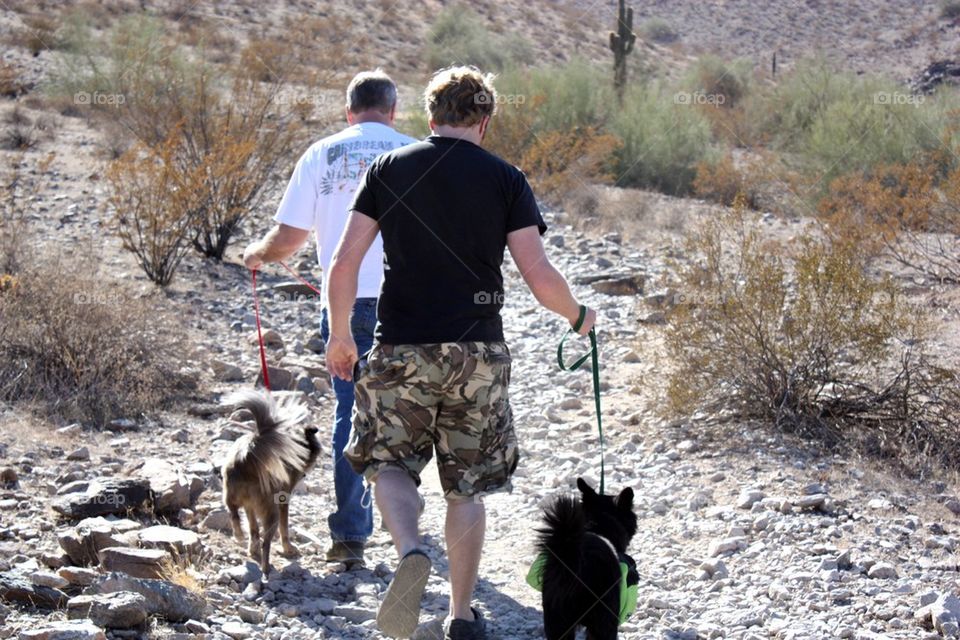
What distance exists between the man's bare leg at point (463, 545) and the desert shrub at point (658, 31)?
Answer: 149ft

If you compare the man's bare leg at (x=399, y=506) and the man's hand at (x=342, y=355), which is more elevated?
the man's hand at (x=342, y=355)

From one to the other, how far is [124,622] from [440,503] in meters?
2.44

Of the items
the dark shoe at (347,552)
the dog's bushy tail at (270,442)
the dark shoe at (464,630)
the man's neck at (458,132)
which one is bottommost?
the dark shoe at (347,552)

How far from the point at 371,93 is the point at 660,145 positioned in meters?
13.3

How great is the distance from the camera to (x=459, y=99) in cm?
355

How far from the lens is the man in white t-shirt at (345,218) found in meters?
4.45

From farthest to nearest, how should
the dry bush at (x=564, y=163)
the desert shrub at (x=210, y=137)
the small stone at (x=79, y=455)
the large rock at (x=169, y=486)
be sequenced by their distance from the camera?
the dry bush at (x=564, y=163) < the desert shrub at (x=210, y=137) < the small stone at (x=79, y=455) < the large rock at (x=169, y=486)

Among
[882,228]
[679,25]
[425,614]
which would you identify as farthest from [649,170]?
[679,25]

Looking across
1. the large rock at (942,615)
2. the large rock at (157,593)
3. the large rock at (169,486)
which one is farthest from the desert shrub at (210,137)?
the large rock at (942,615)

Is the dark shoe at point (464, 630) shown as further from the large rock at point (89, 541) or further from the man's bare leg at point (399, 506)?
the large rock at point (89, 541)

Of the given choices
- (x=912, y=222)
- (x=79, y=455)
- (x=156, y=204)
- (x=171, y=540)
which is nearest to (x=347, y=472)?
(x=171, y=540)

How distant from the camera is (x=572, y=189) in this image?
1486 cm

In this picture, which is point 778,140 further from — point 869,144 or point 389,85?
point 389,85

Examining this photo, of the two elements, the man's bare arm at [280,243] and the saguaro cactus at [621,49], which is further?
the saguaro cactus at [621,49]
